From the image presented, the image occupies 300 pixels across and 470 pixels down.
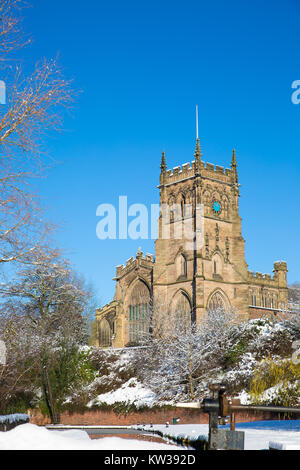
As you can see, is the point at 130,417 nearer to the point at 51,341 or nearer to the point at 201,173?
the point at 51,341

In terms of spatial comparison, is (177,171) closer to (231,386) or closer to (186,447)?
(231,386)

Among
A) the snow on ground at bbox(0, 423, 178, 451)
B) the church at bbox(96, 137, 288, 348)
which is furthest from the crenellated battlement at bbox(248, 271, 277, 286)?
the snow on ground at bbox(0, 423, 178, 451)

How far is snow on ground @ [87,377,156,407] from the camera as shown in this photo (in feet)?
119

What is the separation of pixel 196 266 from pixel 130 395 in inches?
793

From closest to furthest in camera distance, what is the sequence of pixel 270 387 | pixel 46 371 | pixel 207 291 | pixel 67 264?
pixel 67 264 < pixel 270 387 < pixel 46 371 < pixel 207 291

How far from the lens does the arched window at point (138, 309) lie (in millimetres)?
61094

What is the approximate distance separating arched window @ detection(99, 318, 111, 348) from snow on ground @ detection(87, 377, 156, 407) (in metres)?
24.6

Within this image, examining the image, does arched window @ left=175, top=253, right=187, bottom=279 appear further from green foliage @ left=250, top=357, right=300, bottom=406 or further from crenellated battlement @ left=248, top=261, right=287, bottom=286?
green foliage @ left=250, top=357, right=300, bottom=406

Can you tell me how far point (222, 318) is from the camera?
124ft

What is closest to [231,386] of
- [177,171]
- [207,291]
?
[207,291]
